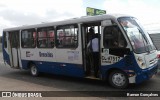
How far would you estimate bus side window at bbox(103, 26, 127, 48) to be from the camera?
8578 mm

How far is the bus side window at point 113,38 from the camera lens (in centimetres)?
858

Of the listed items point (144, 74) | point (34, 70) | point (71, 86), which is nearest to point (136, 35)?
point (144, 74)

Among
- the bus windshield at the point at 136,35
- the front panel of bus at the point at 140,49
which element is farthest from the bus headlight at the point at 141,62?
the bus windshield at the point at 136,35

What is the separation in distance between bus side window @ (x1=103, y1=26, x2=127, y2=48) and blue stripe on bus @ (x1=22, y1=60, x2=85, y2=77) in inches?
65.8

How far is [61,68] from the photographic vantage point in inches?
431

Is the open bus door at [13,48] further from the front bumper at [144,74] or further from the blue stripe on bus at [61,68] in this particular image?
the front bumper at [144,74]

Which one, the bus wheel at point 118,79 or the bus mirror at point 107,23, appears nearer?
the bus wheel at point 118,79

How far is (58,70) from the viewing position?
11109 mm

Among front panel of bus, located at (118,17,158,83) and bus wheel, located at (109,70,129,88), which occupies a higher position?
front panel of bus, located at (118,17,158,83)

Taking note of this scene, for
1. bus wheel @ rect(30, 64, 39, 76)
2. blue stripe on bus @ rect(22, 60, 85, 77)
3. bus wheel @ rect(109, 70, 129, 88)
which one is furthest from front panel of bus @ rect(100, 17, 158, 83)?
bus wheel @ rect(30, 64, 39, 76)

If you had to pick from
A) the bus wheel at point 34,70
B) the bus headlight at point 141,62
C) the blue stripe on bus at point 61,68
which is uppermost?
the bus headlight at point 141,62

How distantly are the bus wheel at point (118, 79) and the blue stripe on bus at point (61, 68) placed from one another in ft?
4.55

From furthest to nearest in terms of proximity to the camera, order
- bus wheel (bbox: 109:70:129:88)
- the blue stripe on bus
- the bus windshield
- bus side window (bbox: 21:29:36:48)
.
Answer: bus side window (bbox: 21:29:36:48) → the blue stripe on bus → bus wheel (bbox: 109:70:129:88) → the bus windshield

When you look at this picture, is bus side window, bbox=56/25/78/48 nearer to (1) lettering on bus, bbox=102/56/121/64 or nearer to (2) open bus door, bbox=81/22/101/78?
(2) open bus door, bbox=81/22/101/78
